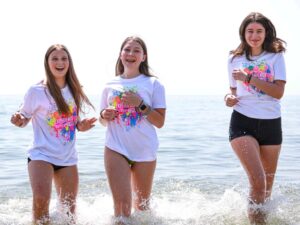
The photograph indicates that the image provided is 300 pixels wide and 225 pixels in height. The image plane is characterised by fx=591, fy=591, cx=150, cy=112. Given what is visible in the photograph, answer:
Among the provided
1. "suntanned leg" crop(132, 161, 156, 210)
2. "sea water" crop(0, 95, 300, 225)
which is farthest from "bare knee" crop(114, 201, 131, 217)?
"suntanned leg" crop(132, 161, 156, 210)

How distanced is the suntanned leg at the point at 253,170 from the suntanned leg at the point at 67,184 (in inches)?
Answer: 70.0

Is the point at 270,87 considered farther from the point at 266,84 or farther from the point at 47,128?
the point at 47,128

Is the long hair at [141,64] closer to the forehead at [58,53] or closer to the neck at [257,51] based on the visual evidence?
the forehead at [58,53]

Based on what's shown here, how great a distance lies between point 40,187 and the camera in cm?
576

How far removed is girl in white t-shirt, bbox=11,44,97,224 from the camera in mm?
5848

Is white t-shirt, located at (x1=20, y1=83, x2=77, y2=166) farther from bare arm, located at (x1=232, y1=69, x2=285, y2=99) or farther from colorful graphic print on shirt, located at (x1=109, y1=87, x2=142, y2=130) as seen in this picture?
bare arm, located at (x1=232, y1=69, x2=285, y2=99)

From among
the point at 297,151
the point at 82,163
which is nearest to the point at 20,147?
the point at 82,163

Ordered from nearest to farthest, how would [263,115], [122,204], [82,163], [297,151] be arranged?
[122,204], [263,115], [82,163], [297,151]

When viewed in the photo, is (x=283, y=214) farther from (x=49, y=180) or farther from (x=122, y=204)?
(x=49, y=180)

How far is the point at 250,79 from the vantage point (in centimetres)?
616

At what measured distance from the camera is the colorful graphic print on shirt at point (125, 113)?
19.8ft

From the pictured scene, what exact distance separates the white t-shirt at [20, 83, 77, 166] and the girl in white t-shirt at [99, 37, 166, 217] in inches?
16.2

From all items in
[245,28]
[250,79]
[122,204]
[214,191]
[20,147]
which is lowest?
[20,147]

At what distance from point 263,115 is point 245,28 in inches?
38.5
